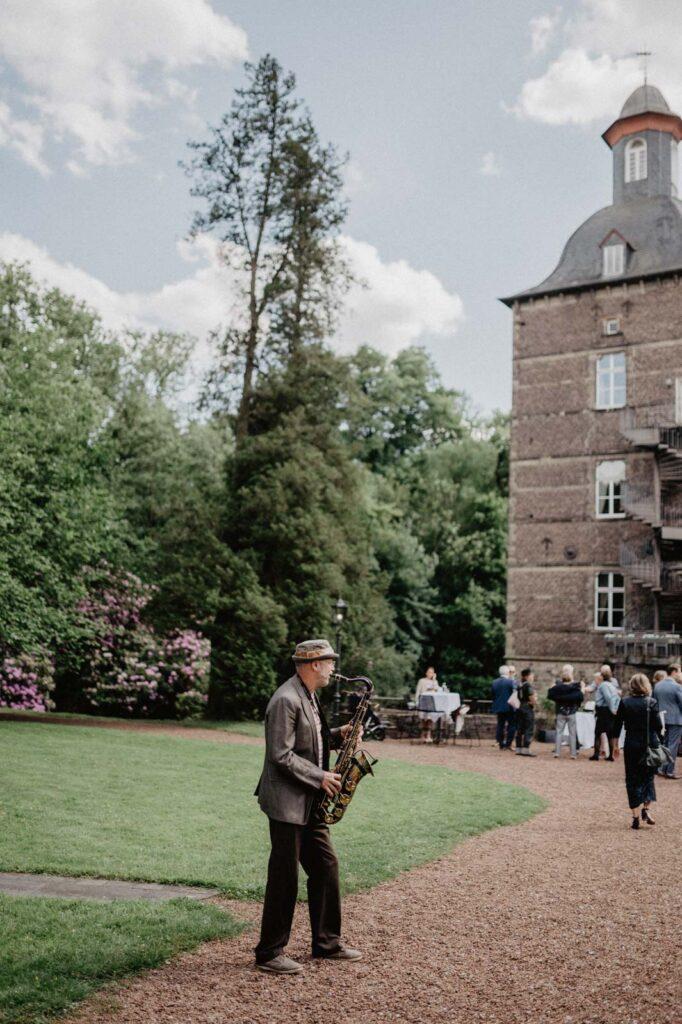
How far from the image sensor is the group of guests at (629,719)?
1170 centimetres

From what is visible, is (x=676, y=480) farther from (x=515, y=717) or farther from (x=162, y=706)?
(x=162, y=706)

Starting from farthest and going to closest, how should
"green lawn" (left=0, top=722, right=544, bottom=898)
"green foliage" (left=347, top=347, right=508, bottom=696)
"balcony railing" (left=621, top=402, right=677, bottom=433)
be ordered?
"green foliage" (left=347, top=347, right=508, bottom=696), "balcony railing" (left=621, top=402, right=677, bottom=433), "green lawn" (left=0, top=722, right=544, bottom=898)

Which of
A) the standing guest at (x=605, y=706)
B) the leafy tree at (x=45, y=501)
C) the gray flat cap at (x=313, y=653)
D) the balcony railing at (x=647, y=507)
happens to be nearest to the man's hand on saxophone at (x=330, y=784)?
the gray flat cap at (x=313, y=653)

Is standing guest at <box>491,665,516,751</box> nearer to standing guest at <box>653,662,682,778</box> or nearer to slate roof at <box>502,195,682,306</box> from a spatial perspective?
standing guest at <box>653,662,682,778</box>

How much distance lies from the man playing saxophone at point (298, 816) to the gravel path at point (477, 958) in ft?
0.70

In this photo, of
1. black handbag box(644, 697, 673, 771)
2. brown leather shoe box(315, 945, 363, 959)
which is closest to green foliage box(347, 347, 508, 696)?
black handbag box(644, 697, 673, 771)

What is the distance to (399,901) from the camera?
7.61 meters

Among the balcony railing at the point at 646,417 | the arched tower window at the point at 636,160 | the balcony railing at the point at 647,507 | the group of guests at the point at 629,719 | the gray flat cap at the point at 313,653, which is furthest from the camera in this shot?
the arched tower window at the point at 636,160

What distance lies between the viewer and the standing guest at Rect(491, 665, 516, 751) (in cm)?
2116

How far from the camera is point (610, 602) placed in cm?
3281

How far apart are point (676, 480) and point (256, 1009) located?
29634 mm

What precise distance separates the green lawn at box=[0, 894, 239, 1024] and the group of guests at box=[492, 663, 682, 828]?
659cm

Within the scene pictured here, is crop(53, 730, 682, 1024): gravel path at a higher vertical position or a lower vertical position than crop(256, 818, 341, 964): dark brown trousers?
lower

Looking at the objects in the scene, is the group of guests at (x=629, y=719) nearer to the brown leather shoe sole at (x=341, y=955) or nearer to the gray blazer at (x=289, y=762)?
the brown leather shoe sole at (x=341, y=955)
